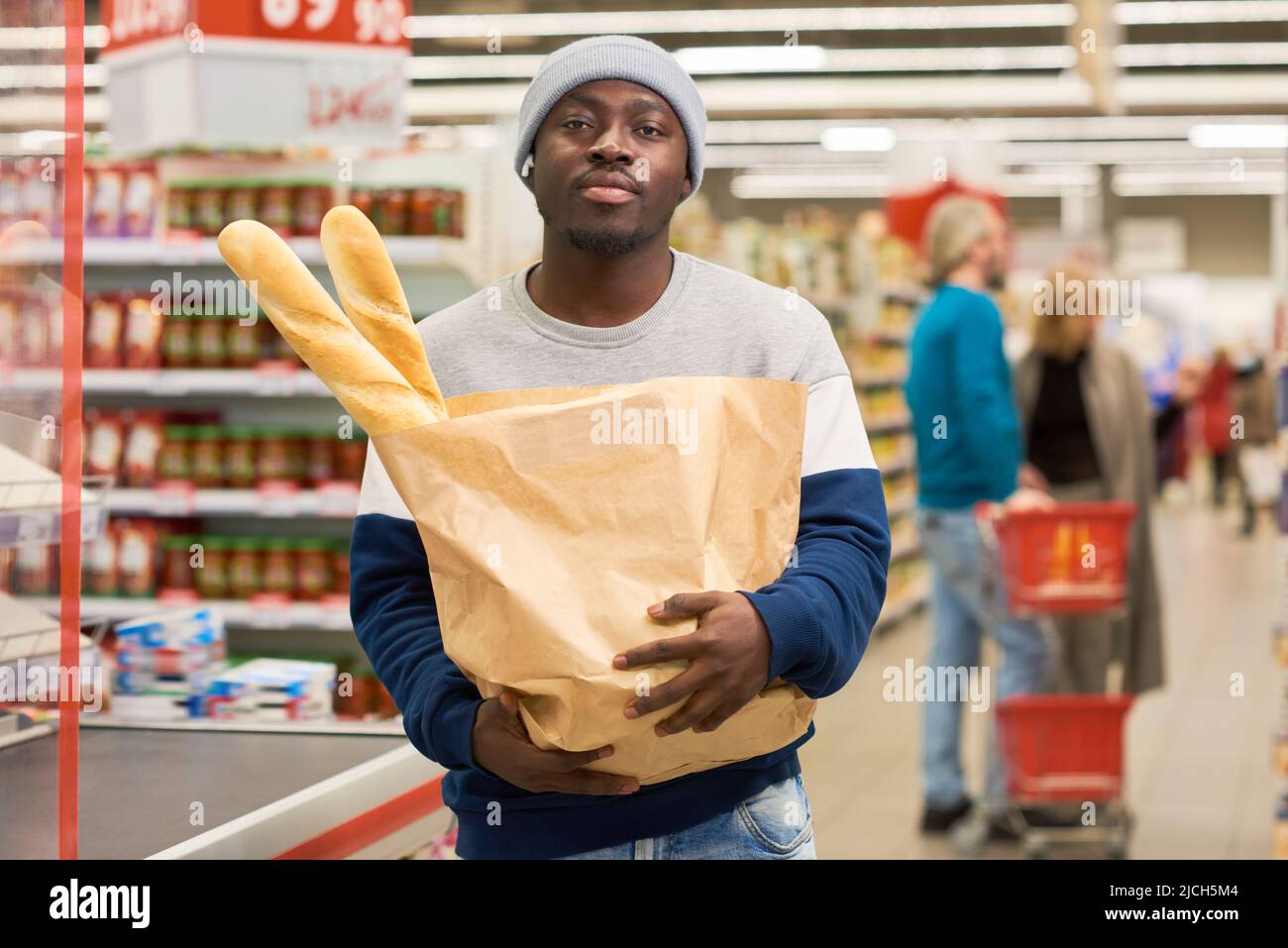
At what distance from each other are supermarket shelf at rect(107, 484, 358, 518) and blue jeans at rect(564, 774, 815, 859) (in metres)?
3.37

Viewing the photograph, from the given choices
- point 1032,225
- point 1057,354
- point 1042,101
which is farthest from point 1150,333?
point 1057,354

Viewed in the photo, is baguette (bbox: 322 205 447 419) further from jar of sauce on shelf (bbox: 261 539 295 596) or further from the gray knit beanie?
jar of sauce on shelf (bbox: 261 539 295 596)

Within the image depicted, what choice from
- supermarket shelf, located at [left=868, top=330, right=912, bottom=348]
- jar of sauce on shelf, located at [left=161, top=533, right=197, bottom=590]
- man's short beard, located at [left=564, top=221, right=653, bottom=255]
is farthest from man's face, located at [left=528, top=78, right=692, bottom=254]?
supermarket shelf, located at [left=868, top=330, right=912, bottom=348]

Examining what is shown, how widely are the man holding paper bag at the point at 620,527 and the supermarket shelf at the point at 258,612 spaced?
3.36 metres

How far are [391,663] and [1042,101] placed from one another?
15.3m

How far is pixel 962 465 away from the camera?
4.52m

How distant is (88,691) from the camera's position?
2521 mm

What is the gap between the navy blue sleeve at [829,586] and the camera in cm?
131

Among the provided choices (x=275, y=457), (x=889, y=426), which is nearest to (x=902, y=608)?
(x=889, y=426)

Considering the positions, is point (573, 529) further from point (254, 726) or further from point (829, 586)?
point (254, 726)

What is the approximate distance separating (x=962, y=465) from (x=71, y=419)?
3403 mm

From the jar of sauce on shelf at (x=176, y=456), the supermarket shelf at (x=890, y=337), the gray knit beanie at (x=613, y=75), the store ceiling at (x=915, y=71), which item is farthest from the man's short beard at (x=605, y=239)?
the store ceiling at (x=915, y=71)

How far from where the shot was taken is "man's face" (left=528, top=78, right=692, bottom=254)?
4.69 feet

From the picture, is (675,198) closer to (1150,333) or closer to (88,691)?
(88,691)
